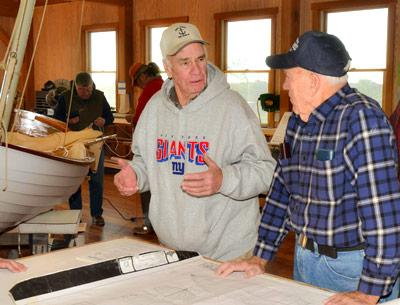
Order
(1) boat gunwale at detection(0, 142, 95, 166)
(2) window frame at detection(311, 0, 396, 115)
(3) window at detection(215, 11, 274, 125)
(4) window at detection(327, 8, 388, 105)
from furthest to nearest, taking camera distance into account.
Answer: (3) window at detection(215, 11, 274, 125), (4) window at detection(327, 8, 388, 105), (2) window frame at detection(311, 0, 396, 115), (1) boat gunwale at detection(0, 142, 95, 166)

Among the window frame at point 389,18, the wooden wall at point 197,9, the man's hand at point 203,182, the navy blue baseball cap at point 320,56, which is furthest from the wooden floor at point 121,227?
the navy blue baseball cap at point 320,56

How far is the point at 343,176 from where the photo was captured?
144 cm

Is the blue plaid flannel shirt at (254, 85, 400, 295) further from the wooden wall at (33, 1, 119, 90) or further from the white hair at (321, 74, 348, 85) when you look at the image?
the wooden wall at (33, 1, 119, 90)

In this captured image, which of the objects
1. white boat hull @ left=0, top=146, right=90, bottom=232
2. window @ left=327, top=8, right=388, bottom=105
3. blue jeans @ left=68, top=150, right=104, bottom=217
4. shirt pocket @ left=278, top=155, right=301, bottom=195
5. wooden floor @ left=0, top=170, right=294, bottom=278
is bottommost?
wooden floor @ left=0, top=170, right=294, bottom=278

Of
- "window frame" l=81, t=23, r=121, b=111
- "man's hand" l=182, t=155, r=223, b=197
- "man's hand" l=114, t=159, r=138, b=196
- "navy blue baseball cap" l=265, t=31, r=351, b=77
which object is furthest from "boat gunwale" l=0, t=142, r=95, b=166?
"window frame" l=81, t=23, r=121, b=111

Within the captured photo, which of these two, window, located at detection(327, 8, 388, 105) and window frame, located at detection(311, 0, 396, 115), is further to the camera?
window, located at detection(327, 8, 388, 105)

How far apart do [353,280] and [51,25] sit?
11049 millimetres

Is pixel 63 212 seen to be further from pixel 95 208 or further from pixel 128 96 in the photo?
pixel 128 96

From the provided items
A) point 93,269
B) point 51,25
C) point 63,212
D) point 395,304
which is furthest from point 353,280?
point 51,25

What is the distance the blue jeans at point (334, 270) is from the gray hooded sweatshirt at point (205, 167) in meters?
0.38

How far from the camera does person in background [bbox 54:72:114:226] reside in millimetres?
5902

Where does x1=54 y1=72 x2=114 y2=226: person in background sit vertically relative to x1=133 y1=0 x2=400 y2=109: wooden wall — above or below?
below

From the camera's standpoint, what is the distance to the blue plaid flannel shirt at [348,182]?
1.35 metres

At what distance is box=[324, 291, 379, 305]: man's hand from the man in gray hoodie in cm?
64
